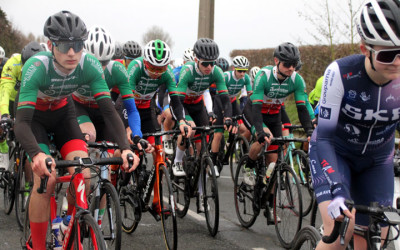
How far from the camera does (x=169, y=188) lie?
17.3 ft

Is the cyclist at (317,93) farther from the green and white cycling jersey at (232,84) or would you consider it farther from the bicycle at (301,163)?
the bicycle at (301,163)

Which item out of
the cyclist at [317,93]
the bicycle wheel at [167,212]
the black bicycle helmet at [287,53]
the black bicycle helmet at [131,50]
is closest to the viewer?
the bicycle wheel at [167,212]

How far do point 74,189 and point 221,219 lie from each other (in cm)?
341

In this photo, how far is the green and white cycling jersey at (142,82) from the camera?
689 centimetres

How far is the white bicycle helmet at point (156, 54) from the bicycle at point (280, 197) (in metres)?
1.70

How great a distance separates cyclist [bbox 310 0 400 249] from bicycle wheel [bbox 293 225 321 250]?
176mm

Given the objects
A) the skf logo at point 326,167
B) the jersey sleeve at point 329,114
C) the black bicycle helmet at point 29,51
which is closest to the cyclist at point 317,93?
the black bicycle helmet at point 29,51

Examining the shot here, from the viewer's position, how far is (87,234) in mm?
3625

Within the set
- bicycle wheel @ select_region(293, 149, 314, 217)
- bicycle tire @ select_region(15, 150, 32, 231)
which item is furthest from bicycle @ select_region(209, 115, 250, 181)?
bicycle tire @ select_region(15, 150, 32, 231)

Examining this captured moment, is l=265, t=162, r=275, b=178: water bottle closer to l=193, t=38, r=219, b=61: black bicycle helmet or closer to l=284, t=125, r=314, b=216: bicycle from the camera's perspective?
l=284, t=125, r=314, b=216: bicycle

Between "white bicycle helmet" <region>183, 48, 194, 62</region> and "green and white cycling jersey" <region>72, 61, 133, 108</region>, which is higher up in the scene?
"white bicycle helmet" <region>183, 48, 194, 62</region>

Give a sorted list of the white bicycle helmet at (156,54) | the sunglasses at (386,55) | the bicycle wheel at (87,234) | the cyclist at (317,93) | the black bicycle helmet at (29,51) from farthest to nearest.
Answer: the cyclist at (317,93)
the black bicycle helmet at (29,51)
the white bicycle helmet at (156,54)
the bicycle wheel at (87,234)
the sunglasses at (386,55)

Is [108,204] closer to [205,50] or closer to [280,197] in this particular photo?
[280,197]

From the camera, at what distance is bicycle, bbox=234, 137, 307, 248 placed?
18.4 ft
